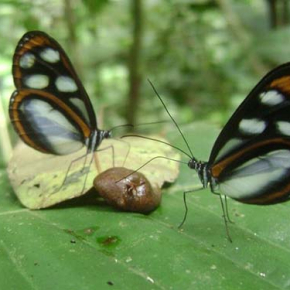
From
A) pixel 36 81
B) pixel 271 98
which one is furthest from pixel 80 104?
pixel 271 98

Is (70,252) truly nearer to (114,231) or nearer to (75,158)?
(114,231)

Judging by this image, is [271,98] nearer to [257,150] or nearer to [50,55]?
[257,150]

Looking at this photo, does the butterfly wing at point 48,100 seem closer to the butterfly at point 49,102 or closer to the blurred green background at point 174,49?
the butterfly at point 49,102

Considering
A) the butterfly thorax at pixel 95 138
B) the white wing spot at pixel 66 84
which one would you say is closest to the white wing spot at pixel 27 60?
the white wing spot at pixel 66 84

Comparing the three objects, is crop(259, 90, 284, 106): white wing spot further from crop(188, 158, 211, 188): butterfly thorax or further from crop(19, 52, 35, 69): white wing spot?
crop(19, 52, 35, 69): white wing spot

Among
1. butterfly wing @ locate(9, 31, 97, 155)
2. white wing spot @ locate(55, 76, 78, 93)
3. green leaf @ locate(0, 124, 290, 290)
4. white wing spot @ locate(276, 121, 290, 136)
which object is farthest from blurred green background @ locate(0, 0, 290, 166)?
white wing spot @ locate(276, 121, 290, 136)

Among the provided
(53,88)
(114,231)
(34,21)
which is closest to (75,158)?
(53,88)
